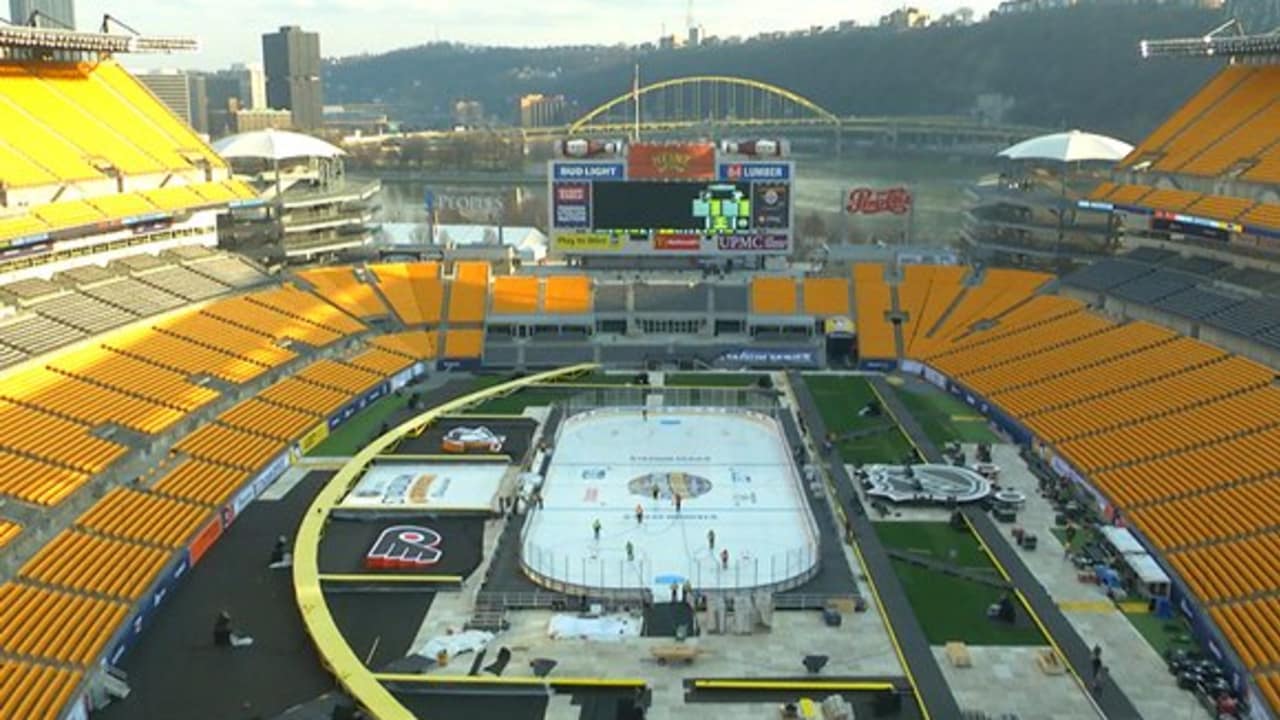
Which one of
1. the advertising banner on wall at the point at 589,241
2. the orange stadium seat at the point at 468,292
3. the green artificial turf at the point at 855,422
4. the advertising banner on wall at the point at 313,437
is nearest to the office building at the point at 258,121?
the orange stadium seat at the point at 468,292

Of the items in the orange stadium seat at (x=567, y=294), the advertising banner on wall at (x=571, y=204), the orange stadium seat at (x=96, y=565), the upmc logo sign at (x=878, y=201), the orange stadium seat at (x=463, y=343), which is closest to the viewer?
the orange stadium seat at (x=96, y=565)

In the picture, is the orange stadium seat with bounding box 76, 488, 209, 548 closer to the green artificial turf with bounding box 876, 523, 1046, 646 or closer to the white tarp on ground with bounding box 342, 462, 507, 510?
the white tarp on ground with bounding box 342, 462, 507, 510

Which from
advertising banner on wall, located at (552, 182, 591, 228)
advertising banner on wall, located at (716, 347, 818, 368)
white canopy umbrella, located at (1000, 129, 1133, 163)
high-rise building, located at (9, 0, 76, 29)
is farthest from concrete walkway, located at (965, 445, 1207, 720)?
high-rise building, located at (9, 0, 76, 29)

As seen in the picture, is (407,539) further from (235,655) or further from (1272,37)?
(1272,37)

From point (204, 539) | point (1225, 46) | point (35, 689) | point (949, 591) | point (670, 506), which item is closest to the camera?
point (35, 689)

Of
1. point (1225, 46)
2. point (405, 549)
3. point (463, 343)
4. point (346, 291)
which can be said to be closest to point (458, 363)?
point (463, 343)

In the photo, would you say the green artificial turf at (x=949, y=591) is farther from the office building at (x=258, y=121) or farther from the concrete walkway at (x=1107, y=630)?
the office building at (x=258, y=121)

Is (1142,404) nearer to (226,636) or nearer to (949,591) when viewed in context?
(949,591)
